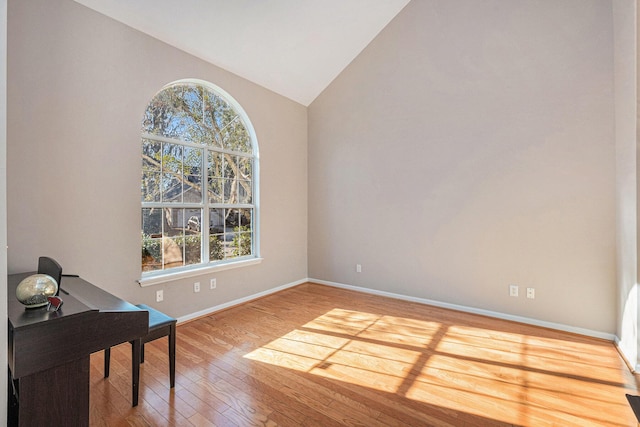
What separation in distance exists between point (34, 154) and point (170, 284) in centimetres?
160

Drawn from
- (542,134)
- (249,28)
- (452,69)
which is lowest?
(542,134)

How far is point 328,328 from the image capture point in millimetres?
3154

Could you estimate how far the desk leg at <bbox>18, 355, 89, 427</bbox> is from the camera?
1369mm

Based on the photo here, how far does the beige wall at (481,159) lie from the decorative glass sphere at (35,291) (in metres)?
3.56

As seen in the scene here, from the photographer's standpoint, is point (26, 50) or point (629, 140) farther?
point (629, 140)

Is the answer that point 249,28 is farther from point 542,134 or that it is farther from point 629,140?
point 629,140

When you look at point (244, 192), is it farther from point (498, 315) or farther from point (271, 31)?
point (498, 315)

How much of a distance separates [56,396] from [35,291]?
1.68 feet

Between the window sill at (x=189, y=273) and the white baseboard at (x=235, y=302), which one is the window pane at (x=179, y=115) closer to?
the window sill at (x=189, y=273)

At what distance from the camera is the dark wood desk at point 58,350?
1321 mm

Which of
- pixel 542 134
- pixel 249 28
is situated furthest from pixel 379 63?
pixel 542 134

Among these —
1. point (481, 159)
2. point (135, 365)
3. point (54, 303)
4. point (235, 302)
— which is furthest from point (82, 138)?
point (481, 159)

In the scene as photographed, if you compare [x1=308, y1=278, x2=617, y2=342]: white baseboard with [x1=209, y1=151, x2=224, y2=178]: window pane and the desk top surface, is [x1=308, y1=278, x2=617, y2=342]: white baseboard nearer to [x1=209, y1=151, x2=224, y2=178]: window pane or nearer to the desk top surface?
[x1=209, y1=151, x2=224, y2=178]: window pane

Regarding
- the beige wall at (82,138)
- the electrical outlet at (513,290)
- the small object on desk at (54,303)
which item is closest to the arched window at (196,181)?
the beige wall at (82,138)
